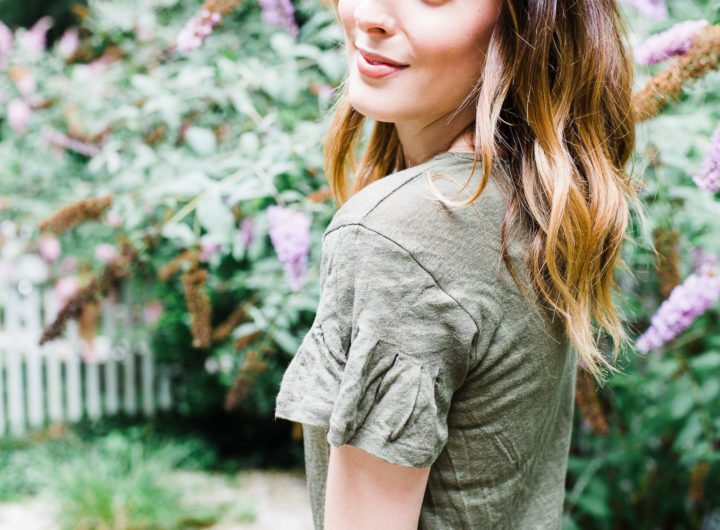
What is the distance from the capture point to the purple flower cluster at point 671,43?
109cm

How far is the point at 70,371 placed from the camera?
15.6 feet

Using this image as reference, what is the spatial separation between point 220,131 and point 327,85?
16.1 inches

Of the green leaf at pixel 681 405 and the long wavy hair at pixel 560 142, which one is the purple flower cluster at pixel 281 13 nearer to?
the long wavy hair at pixel 560 142

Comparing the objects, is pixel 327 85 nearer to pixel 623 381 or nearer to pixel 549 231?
pixel 623 381

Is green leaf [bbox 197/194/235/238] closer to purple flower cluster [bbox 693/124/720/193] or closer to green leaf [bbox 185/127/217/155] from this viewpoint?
green leaf [bbox 185/127/217/155]

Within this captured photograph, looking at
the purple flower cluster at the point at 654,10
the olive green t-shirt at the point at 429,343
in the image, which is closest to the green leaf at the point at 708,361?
the purple flower cluster at the point at 654,10

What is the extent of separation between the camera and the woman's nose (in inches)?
28.4

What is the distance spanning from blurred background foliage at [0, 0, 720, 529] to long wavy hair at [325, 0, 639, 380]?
0.27 meters

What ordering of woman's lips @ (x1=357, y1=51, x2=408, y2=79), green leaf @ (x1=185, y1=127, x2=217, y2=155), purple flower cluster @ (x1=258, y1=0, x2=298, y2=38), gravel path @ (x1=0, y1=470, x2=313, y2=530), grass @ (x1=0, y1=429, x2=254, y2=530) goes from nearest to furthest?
woman's lips @ (x1=357, y1=51, x2=408, y2=79)
green leaf @ (x1=185, y1=127, x2=217, y2=155)
purple flower cluster @ (x1=258, y1=0, x2=298, y2=38)
grass @ (x1=0, y1=429, x2=254, y2=530)
gravel path @ (x1=0, y1=470, x2=313, y2=530)

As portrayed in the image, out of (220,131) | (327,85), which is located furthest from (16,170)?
(327,85)

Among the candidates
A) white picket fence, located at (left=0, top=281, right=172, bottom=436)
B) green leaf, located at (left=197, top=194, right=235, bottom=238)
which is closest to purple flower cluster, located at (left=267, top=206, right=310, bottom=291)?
green leaf, located at (left=197, top=194, right=235, bottom=238)

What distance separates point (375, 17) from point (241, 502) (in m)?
3.32

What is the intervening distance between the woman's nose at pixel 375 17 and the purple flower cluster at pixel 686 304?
75 centimetres

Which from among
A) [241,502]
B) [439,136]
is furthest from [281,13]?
[241,502]
